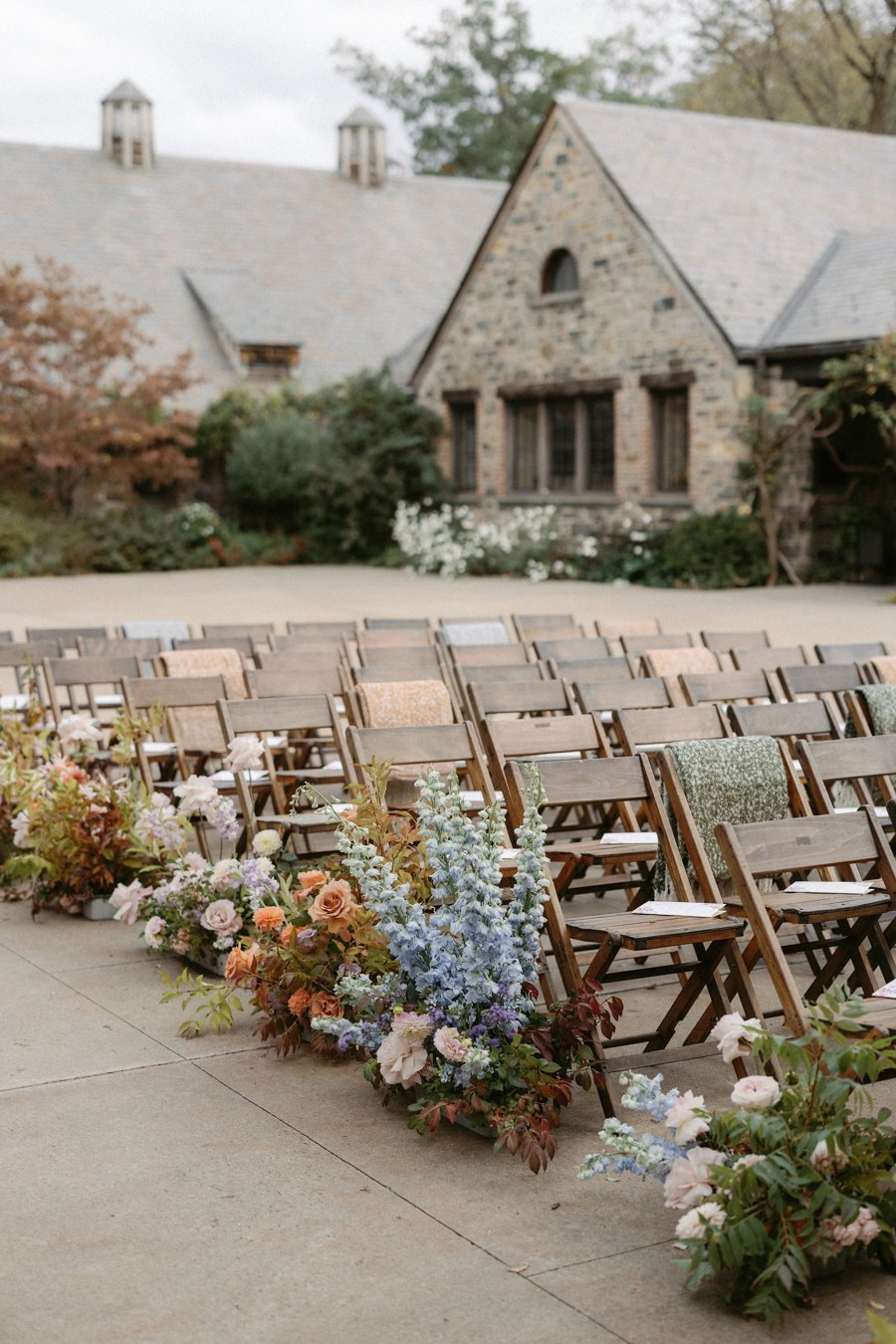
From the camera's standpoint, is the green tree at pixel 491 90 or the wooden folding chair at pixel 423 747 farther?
the green tree at pixel 491 90

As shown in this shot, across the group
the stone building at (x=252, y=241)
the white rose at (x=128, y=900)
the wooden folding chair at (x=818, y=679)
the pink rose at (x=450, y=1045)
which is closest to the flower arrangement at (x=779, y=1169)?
the pink rose at (x=450, y=1045)

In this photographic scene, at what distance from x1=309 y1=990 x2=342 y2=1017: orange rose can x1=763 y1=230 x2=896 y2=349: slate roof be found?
1707cm

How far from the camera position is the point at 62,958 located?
632 centimetres

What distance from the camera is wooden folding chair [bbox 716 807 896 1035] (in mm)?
4344

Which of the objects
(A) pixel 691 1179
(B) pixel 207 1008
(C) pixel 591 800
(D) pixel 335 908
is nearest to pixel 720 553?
(C) pixel 591 800

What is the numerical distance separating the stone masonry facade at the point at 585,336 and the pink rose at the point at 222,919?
17468mm

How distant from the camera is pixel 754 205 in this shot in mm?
24812

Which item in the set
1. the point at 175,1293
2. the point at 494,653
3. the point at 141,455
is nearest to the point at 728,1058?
the point at 175,1293

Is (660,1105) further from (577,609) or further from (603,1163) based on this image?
(577,609)

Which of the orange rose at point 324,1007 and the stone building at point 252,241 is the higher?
the stone building at point 252,241

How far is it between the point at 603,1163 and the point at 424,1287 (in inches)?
18.8

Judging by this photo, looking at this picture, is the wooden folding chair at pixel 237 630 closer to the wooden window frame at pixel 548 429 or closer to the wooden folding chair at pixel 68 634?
the wooden folding chair at pixel 68 634

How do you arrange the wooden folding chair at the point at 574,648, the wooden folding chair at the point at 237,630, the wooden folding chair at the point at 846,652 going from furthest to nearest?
the wooden folding chair at the point at 237,630, the wooden folding chair at the point at 574,648, the wooden folding chair at the point at 846,652

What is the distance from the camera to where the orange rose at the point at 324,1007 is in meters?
4.94
